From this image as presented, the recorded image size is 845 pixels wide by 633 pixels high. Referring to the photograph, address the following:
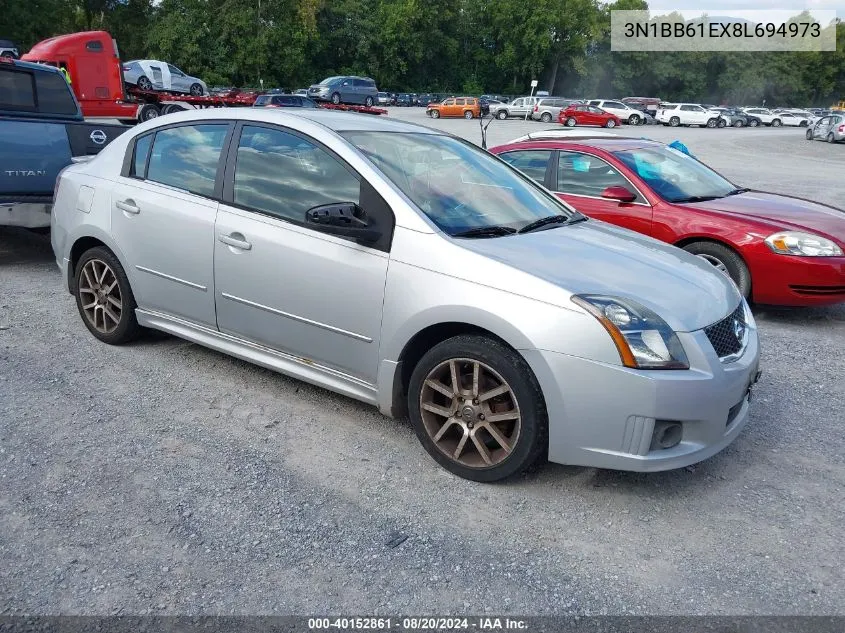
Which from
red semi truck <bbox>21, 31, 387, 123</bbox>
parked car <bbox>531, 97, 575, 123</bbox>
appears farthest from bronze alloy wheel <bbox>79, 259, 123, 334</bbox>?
parked car <bbox>531, 97, 575, 123</bbox>

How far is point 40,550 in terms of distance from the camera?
9.50 feet

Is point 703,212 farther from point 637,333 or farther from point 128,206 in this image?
point 128,206

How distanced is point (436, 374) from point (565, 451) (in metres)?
0.68

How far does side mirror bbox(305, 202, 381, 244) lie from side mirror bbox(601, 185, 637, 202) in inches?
138

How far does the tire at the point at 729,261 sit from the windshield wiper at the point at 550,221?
202cm

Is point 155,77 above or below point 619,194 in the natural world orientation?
below

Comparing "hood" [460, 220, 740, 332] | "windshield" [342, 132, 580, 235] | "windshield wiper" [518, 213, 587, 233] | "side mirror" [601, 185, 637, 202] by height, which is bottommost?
"side mirror" [601, 185, 637, 202]

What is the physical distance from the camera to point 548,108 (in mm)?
47812

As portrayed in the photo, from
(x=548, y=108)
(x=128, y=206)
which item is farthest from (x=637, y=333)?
(x=548, y=108)

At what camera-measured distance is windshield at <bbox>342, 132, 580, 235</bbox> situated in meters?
3.87

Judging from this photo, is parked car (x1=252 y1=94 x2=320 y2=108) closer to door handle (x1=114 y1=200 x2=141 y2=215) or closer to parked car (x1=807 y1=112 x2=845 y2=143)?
parked car (x1=807 y1=112 x2=845 y2=143)

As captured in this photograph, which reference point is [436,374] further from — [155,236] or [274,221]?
[155,236]

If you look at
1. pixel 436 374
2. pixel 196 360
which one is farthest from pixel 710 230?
pixel 196 360

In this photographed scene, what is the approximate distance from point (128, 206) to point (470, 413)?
2.69m
